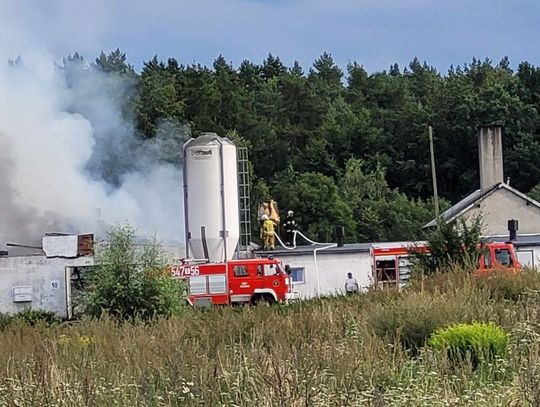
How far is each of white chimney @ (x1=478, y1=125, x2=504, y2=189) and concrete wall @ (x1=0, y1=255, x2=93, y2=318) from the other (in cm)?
2394

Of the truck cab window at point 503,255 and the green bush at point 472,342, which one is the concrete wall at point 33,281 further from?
the green bush at point 472,342

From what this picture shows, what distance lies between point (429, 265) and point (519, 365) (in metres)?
14.9

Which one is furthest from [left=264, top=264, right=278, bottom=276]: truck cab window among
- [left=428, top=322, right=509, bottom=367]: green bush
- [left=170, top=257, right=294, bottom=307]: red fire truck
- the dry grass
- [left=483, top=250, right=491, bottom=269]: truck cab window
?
[left=428, top=322, right=509, bottom=367]: green bush

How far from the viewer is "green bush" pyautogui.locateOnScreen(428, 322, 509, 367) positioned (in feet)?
31.9

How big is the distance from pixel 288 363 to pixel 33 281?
Answer: 28356 mm

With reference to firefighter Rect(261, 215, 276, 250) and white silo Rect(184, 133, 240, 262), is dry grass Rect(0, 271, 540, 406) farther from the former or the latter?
firefighter Rect(261, 215, 276, 250)

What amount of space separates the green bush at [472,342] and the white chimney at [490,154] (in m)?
40.8

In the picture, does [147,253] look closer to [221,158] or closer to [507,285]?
[507,285]

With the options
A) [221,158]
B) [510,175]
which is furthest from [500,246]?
[510,175]

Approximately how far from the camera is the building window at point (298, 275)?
36.0m

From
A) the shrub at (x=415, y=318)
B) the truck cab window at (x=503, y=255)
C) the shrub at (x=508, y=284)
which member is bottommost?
the shrub at (x=415, y=318)

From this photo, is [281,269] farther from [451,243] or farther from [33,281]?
[451,243]

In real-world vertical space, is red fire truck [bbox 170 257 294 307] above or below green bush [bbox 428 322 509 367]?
above

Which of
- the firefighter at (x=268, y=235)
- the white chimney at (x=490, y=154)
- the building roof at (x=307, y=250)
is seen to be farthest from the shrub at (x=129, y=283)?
→ the white chimney at (x=490, y=154)
